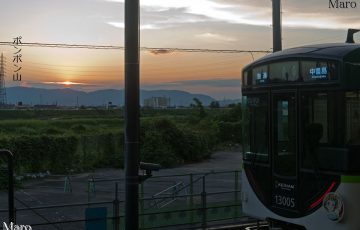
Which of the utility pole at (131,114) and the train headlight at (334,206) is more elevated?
the utility pole at (131,114)

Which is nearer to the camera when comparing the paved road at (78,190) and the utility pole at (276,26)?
the utility pole at (276,26)

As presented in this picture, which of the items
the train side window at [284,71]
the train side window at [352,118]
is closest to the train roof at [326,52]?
the train side window at [284,71]

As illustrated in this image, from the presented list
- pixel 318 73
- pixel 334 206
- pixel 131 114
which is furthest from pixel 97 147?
pixel 334 206

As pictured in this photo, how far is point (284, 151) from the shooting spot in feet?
29.2

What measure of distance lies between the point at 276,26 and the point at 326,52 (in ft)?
15.5

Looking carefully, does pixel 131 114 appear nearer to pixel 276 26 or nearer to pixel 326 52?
pixel 326 52

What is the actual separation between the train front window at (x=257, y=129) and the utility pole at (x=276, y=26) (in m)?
3.25

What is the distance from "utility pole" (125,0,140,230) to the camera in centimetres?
831

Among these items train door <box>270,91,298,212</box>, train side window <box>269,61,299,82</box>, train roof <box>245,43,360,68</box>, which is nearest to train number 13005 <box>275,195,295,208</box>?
train door <box>270,91,298,212</box>

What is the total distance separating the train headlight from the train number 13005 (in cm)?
68

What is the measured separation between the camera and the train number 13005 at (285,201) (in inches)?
343

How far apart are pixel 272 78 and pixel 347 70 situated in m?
1.71

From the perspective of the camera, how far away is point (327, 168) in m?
8.02

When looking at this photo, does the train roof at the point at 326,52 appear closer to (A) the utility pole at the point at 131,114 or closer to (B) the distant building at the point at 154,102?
(A) the utility pole at the point at 131,114
